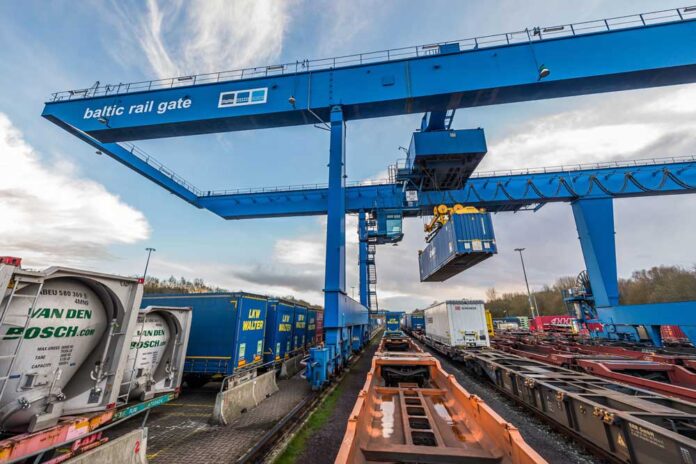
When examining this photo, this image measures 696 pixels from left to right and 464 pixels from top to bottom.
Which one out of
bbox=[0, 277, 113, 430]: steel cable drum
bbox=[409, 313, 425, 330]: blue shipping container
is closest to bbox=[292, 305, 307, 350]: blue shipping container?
bbox=[0, 277, 113, 430]: steel cable drum

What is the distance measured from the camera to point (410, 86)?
402 inches

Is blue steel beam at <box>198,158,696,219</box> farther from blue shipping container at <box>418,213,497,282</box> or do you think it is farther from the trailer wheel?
the trailer wheel

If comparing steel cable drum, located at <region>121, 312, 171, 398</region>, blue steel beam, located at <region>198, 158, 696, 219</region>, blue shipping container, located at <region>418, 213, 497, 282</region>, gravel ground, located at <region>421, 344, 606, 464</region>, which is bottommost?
gravel ground, located at <region>421, 344, 606, 464</region>

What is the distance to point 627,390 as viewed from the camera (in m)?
5.54

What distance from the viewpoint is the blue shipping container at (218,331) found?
302 inches

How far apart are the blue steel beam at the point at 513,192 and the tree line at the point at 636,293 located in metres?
8.20

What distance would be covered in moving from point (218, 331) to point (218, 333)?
6 cm

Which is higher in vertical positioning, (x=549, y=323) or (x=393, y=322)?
(x=393, y=322)

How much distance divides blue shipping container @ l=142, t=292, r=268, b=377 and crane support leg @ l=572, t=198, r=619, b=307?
20454 mm

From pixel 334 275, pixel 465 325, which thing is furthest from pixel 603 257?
pixel 334 275

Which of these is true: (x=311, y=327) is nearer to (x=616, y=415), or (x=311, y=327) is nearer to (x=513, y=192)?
(x=616, y=415)

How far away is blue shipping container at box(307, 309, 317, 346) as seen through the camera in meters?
14.4

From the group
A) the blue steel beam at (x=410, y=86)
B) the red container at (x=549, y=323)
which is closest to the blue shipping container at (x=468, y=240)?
the blue steel beam at (x=410, y=86)

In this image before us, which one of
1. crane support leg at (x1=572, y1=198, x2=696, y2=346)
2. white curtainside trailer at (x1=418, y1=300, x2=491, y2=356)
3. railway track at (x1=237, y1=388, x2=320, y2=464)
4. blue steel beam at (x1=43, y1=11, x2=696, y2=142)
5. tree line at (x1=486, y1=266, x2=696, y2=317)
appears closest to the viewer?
railway track at (x1=237, y1=388, x2=320, y2=464)
